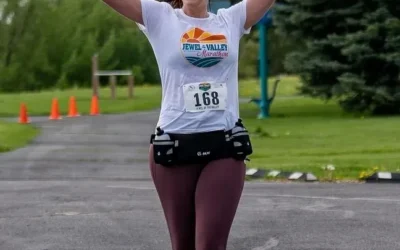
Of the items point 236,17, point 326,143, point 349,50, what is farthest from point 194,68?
point 349,50

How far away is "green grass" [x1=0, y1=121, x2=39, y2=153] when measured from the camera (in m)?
21.2

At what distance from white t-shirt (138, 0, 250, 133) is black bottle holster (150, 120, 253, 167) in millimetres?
37

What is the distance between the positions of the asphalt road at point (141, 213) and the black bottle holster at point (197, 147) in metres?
3.60

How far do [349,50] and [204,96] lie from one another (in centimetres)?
2294

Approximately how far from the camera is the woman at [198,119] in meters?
4.89

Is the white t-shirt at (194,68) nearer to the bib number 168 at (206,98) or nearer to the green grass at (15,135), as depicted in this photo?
the bib number 168 at (206,98)

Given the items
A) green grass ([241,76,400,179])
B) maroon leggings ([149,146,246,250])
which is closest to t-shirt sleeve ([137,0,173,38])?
maroon leggings ([149,146,246,250])

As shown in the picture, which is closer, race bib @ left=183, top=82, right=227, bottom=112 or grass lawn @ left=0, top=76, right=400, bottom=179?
race bib @ left=183, top=82, right=227, bottom=112

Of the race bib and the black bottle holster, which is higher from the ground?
the race bib

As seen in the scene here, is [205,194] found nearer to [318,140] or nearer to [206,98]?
[206,98]

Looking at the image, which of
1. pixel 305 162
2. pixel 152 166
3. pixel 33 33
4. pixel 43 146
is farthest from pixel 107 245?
pixel 33 33

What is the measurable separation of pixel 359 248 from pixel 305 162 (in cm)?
773

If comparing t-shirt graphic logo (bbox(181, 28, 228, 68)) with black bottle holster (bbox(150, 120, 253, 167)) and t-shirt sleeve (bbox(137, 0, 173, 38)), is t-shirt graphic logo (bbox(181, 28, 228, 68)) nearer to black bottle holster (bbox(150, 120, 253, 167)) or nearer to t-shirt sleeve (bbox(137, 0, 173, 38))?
t-shirt sleeve (bbox(137, 0, 173, 38))

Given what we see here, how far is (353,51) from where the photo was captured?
27531 millimetres
